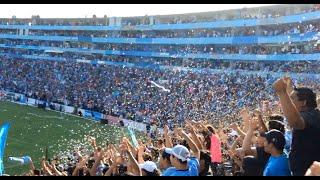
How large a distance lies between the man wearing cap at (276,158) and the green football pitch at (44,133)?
1458cm

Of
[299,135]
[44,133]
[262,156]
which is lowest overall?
[44,133]

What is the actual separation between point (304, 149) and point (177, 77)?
39.3 meters

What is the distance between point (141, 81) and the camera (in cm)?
4719

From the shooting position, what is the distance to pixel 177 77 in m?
43.4

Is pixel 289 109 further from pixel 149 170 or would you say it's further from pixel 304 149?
pixel 149 170

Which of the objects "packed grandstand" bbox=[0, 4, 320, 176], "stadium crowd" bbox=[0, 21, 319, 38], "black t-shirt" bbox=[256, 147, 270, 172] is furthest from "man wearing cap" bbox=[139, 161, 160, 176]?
"stadium crowd" bbox=[0, 21, 319, 38]

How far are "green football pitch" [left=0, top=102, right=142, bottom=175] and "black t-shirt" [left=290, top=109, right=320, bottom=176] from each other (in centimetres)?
1474

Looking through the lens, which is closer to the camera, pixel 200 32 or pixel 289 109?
pixel 289 109

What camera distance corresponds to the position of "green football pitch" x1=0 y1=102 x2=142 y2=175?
22641 mm

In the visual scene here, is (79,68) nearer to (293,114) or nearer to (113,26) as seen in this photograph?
(113,26)

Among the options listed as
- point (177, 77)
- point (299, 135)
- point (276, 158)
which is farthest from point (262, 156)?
point (177, 77)

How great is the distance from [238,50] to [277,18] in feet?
17.6

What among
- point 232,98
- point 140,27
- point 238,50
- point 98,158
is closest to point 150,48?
point 140,27

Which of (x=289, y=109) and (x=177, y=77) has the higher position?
(x=289, y=109)
